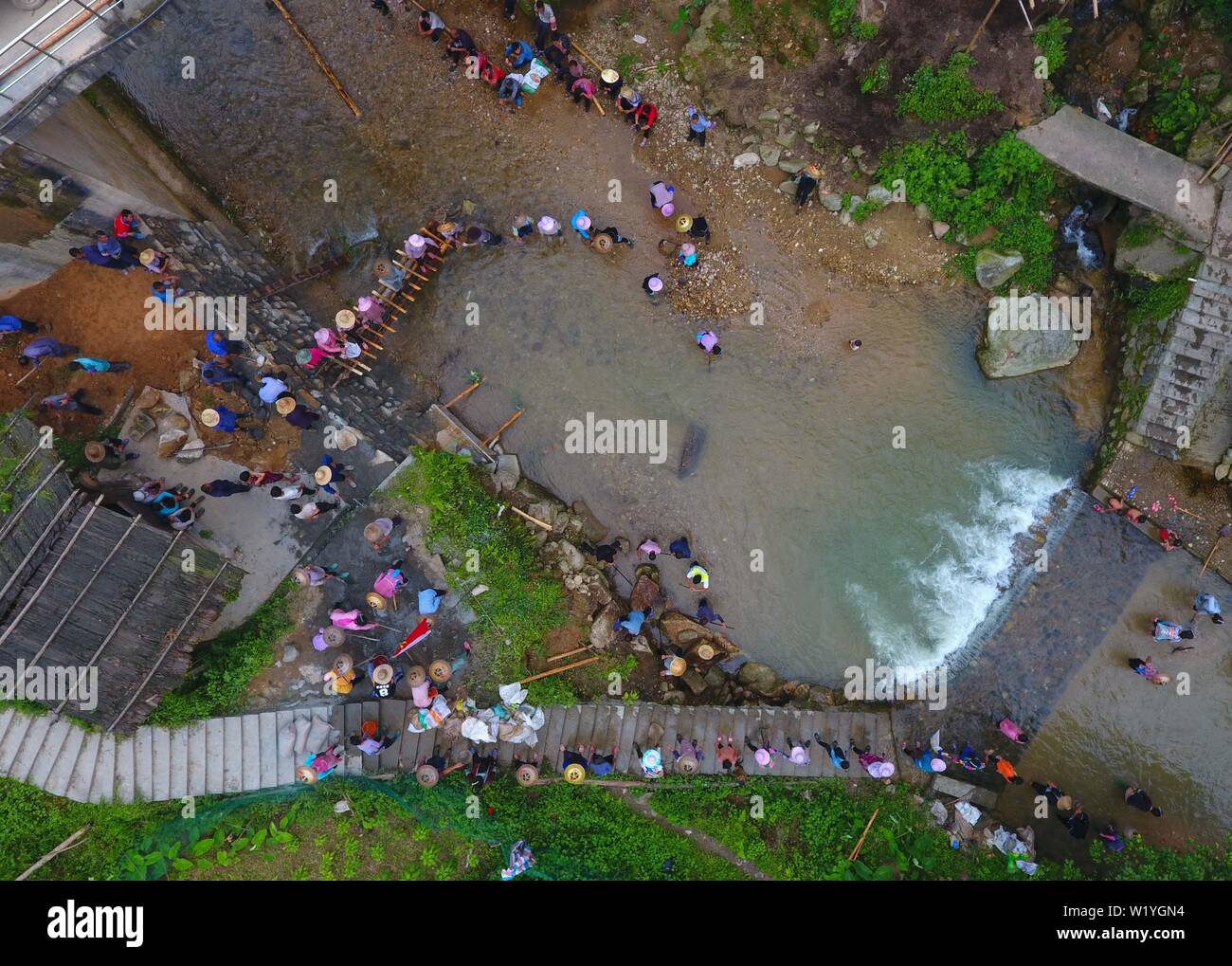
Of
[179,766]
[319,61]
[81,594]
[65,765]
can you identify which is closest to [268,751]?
[179,766]

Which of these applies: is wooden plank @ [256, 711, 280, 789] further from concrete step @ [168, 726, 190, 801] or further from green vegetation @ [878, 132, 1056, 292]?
green vegetation @ [878, 132, 1056, 292]

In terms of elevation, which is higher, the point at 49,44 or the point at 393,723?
the point at 49,44

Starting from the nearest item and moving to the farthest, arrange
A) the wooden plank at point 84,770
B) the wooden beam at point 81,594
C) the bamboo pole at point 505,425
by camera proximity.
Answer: the wooden beam at point 81,594 → the wooden plank at point 84,770 → the bamboo pole at point 505,425

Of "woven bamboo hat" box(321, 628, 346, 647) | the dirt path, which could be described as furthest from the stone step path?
"woven bamboo hat" box(321, 628, 346, 647)

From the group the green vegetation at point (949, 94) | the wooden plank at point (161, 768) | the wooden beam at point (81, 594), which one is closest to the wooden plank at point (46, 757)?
the wooden plank at point (161, 768)

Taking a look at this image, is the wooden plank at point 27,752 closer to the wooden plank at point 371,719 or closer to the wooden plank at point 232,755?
the wooden plank at point 232,755

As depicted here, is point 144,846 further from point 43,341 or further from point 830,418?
point 830,418

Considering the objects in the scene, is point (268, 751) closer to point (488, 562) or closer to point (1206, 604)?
point (488, 562)
